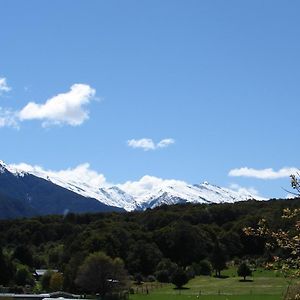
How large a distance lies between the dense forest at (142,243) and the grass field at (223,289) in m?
5.74

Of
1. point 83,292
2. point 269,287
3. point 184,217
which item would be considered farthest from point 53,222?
point 269,287

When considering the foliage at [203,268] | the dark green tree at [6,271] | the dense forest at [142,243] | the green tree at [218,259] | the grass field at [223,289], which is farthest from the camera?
the foliage at [203,268]

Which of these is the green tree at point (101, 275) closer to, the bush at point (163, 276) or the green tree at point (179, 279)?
the green tree at point (179, 279)

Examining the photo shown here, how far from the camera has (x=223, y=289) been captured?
68.2 metres

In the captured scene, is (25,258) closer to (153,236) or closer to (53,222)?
(153,236)

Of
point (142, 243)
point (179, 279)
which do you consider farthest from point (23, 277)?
point (179, 279)

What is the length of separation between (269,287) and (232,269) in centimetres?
2559

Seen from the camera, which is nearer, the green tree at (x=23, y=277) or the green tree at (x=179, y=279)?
the green tree at (x=179, y=279)

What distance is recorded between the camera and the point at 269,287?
66.8m

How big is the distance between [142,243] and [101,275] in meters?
24.7

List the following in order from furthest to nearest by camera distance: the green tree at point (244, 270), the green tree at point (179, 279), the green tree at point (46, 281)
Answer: the green tree at point (46, 281)
the green tree at point (244, 270)
the green tree at point (179, 279)

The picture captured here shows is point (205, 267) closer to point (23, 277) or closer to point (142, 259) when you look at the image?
point (142, 259)

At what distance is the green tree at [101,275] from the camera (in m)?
66.6

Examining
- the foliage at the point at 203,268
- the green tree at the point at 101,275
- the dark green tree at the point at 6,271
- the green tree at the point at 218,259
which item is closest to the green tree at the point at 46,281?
the dark green tree at the point at 6,271
